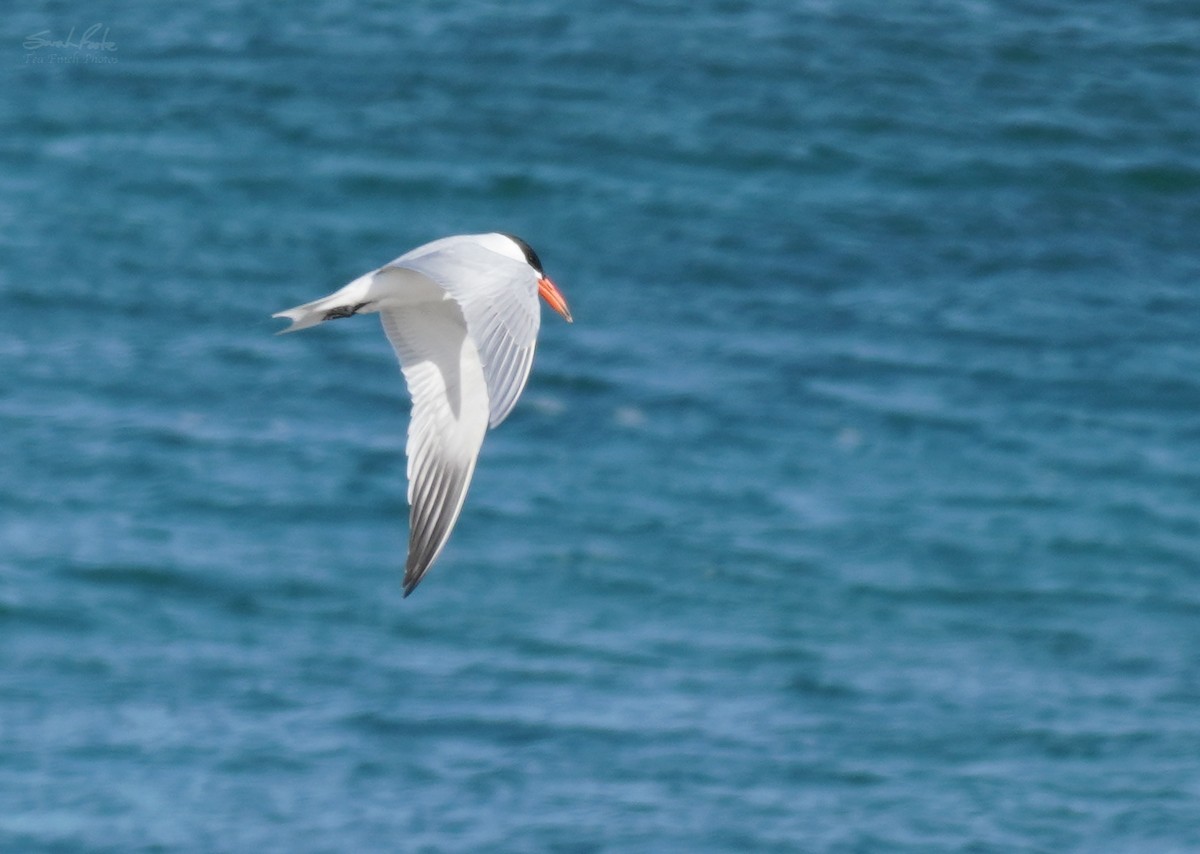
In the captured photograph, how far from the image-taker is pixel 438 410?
886cm

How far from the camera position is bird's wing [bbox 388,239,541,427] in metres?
7.11

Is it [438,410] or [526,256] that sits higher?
[526,256]

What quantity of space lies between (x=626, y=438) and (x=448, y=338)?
7803mm

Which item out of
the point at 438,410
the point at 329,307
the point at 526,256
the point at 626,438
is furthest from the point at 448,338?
the point at 626,438

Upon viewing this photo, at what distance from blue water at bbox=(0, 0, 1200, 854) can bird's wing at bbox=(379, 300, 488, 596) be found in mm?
5187

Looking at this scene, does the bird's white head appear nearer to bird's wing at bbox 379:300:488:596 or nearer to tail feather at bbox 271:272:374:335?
bird's wing at bbox 379:300:488:596

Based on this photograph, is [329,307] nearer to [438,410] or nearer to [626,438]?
[438,410]

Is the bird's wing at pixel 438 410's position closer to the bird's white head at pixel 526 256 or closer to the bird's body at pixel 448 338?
the bird's body at pixel 448 338

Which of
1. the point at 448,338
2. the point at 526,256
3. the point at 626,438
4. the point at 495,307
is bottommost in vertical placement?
the point at 626,438

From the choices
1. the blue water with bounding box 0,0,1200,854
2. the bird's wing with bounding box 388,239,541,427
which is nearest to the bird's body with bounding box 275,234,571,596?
the bird's wing with bounding box 388,239,541,427

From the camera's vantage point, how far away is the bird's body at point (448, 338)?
743 centimetres

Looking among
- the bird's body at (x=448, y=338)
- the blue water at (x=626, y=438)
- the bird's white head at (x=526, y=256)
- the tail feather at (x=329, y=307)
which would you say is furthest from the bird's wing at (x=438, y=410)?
the blue water at (x=626, y=438)

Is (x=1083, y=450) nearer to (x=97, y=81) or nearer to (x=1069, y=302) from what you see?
(x=1069, y=302)

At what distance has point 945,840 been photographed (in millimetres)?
13602
